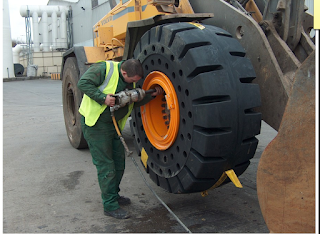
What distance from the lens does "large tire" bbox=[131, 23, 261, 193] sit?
2.76 meters

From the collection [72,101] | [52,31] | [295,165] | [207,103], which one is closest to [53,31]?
[52,31]

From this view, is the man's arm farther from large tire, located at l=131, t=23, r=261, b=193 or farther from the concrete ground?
the concrete ground

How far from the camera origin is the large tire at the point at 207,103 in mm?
2760

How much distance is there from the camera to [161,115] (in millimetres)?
3859

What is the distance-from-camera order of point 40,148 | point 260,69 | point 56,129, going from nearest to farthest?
point 260,69 → point 40,148 → point 56,129

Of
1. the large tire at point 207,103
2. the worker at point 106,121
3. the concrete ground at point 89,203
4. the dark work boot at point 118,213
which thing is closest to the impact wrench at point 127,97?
the worker at point 106,121

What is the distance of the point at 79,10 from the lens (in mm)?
30328

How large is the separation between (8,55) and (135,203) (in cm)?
2969

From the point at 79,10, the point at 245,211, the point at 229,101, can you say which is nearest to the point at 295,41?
the point at 229,101

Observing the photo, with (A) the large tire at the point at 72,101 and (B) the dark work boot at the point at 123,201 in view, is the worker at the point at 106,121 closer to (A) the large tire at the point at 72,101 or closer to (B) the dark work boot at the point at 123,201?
(B) the dark work boot at the point at 123,201

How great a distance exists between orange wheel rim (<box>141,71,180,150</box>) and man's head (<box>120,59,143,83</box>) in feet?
0.45

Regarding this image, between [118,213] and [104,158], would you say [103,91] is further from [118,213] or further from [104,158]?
[118,213]

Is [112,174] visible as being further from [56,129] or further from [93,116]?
[56,129]

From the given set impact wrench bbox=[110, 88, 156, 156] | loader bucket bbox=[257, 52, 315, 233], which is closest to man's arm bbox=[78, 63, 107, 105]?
impact wrench bbox=[110, 88, 156, 156]
